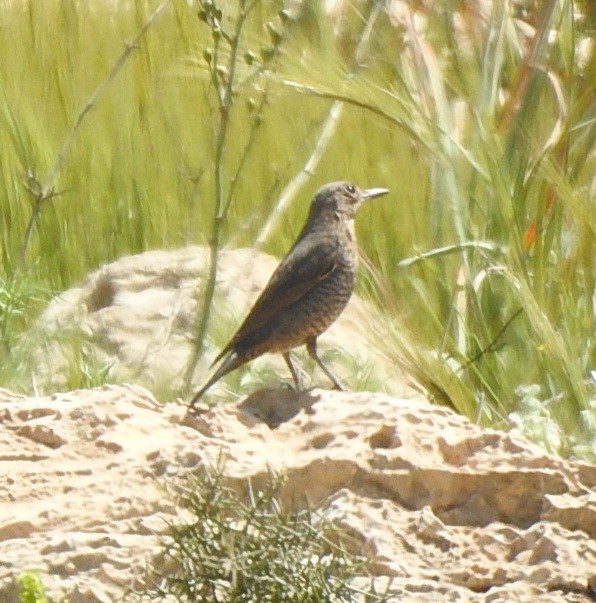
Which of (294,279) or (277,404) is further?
(294,279)

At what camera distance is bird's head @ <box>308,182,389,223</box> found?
4668mm

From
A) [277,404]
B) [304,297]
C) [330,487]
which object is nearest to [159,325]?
[304,297]

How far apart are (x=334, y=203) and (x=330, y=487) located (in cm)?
158

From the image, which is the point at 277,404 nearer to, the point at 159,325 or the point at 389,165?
the point at 159,325

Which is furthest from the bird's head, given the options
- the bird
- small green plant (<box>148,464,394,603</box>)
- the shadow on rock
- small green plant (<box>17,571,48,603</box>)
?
small green plant (<box>17,571,48,603</box>)

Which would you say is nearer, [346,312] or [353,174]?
[346,312]

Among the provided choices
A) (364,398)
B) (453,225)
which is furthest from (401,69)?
(364,398)

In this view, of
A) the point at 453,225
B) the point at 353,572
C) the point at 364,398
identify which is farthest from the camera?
the point at 453,225

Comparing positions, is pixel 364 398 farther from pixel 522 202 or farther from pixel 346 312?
pixel 346 312

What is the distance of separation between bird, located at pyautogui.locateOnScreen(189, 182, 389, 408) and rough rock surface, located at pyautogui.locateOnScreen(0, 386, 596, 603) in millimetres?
675

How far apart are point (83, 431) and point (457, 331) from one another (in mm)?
1722

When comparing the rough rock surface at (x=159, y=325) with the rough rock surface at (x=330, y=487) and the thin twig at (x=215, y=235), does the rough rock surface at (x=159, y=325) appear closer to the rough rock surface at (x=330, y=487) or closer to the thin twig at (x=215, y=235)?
the thin twig at (x=215, y=235)

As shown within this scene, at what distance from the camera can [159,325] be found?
5312 millimetres

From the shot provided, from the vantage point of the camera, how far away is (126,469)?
10.7 feet
